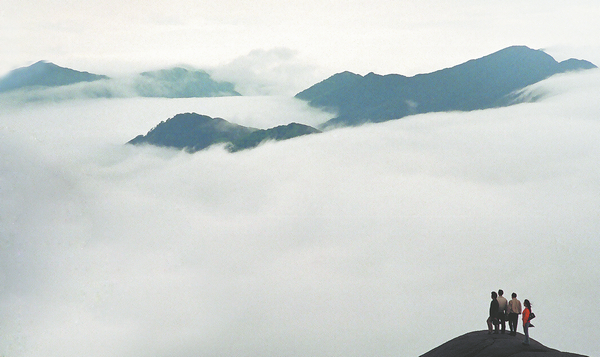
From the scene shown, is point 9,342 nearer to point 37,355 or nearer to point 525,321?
point 37,355

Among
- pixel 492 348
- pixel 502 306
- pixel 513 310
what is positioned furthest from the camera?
pixel 502 306

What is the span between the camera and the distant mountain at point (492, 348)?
41250mm

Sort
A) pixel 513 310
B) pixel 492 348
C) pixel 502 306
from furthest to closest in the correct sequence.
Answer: pixel 502 306 < pixel 492 348 < pixel 513 310

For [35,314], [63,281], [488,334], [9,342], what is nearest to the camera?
[488,334]

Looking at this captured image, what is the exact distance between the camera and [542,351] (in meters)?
41.5

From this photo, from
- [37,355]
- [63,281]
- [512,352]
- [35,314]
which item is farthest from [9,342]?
[512,352]

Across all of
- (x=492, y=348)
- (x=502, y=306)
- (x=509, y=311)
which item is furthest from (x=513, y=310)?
(x=492, y=348)

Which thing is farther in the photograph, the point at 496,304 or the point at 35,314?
the point at 35,314

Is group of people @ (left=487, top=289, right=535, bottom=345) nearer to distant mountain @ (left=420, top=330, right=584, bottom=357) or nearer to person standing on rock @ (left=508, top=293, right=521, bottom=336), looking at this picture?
person standing on rock @ (left=508, top=293, right=521, bottom=336)

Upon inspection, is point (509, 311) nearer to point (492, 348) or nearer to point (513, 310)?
point (513, 310)

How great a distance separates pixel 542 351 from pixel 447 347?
11.5 meters

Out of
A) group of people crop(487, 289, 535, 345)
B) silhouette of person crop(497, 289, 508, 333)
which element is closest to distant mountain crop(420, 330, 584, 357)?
group of people crop(487, 289, 535, 345)

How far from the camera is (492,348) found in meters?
43.6

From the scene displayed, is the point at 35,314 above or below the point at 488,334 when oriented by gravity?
below
